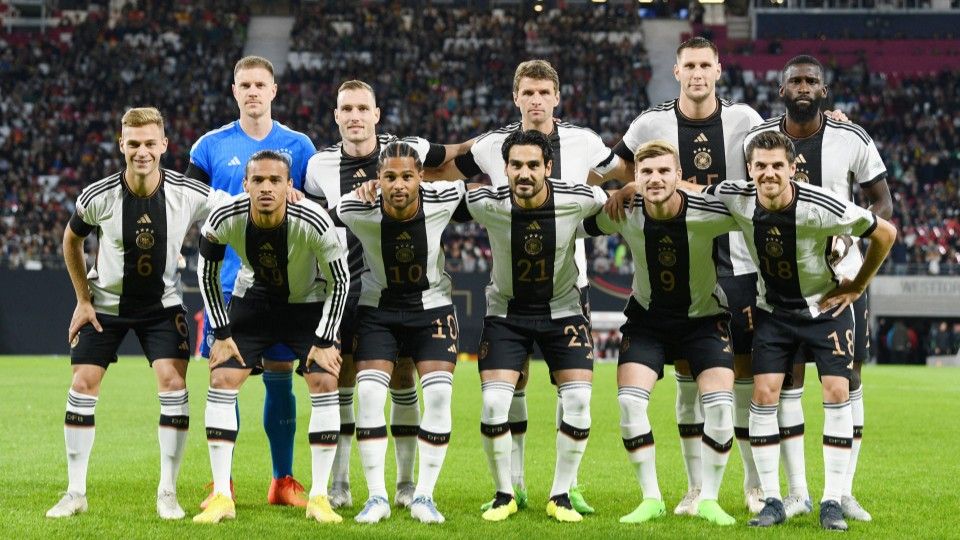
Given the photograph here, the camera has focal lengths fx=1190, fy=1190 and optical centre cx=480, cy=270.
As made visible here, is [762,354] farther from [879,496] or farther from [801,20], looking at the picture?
[801,20]

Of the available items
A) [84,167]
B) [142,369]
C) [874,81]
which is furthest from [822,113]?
[874,81]

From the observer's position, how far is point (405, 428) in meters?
7.19

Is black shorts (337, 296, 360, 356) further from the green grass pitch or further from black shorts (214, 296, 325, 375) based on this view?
the green grass pitch

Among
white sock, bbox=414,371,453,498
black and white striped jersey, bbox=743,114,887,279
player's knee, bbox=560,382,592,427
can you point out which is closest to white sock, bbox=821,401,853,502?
black and white striped jersey, bbox=743,114,887,279

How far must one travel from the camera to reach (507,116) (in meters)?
36.6

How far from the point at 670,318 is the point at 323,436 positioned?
2087 millimetres

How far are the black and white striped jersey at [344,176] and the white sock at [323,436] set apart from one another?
0.80 metres

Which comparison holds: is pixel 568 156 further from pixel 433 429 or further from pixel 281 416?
pixel 281 416

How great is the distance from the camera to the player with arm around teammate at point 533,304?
264 inches

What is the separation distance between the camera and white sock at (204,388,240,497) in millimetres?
6637

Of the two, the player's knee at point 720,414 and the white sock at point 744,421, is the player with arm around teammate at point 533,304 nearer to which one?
the player's knee at point 720,414

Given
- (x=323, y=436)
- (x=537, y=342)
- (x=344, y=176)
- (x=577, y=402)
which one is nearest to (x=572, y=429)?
(x=577, y=402)

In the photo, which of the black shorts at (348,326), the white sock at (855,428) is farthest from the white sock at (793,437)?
the black shorts at (348,326)

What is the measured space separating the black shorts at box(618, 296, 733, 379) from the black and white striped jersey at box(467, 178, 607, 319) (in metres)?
0.35
